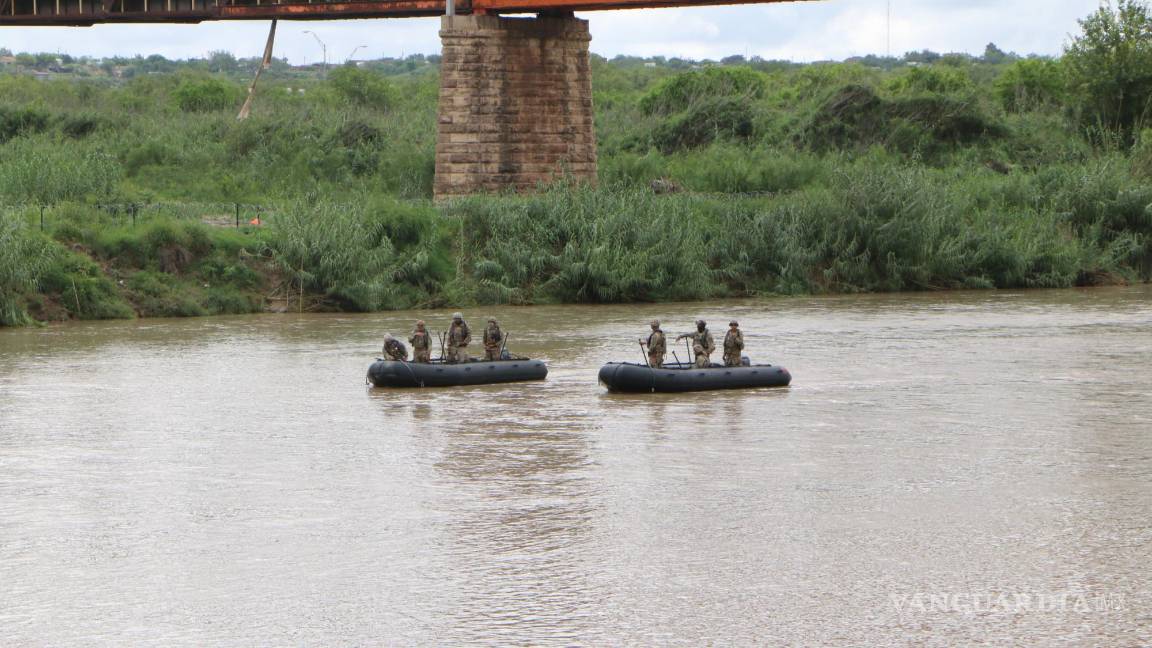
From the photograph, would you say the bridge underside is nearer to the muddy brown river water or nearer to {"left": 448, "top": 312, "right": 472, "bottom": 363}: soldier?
the muddy brown river water

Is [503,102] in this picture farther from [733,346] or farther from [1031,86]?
[1031,86]

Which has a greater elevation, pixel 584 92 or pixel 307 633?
pixel 584 92

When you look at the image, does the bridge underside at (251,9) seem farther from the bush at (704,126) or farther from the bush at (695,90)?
the bush at (695,90)

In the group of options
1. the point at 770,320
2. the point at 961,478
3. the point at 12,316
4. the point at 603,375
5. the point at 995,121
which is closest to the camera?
the point at 961,478

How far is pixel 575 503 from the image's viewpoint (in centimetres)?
1656

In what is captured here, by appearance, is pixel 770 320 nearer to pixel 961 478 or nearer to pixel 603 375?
pixel 603 375

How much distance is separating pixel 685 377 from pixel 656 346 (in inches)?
24.0

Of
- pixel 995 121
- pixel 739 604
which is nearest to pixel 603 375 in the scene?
pixel 739 604

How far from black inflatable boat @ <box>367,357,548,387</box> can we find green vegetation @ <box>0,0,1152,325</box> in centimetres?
1067

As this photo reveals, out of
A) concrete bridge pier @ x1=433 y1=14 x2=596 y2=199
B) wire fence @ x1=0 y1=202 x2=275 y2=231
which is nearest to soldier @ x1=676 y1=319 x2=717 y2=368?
wire fence @ x1=0 y1=202 x2=275 y2=231

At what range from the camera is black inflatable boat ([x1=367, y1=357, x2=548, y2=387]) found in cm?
2362

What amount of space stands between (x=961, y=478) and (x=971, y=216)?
84.6ft

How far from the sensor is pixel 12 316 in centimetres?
3108

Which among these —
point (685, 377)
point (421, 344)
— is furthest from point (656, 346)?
point (421, 344)
